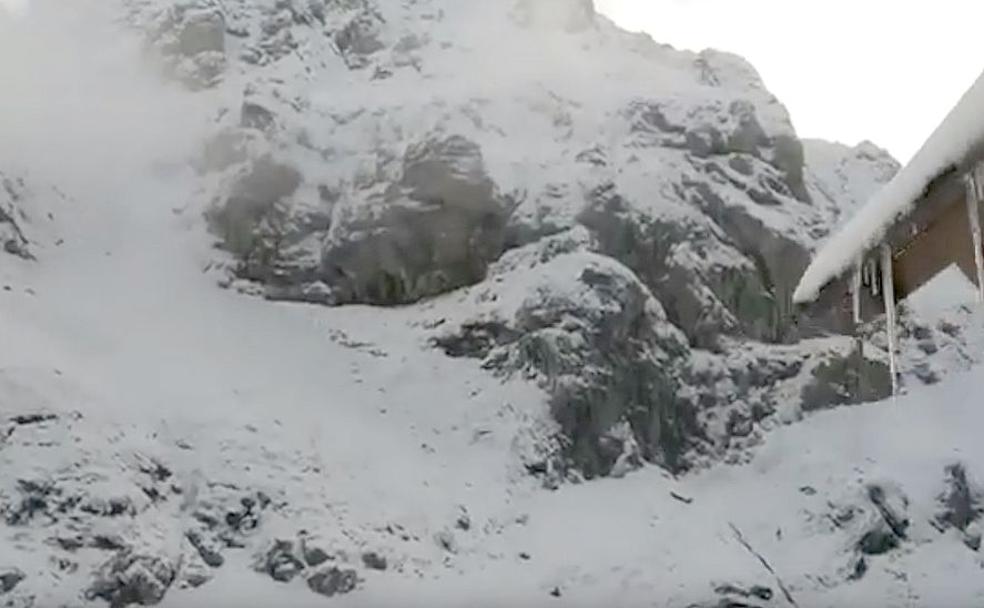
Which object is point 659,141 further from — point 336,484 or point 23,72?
point 23,72

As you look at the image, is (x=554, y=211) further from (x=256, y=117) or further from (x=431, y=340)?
(x=256, y=117)

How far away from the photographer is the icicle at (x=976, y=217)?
2.25 meters

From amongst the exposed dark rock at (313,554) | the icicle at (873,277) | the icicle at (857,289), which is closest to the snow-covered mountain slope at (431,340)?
the exposed dark rock at (313,554)

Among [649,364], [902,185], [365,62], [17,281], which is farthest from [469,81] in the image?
[902,185]

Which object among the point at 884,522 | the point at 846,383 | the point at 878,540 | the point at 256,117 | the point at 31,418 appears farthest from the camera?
the point at 256,117

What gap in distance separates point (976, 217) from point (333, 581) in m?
20.2

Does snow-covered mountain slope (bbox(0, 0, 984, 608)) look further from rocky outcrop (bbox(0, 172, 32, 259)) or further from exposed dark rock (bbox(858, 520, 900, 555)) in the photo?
rocky outcrop (bbox(0, 172, 32, 259))

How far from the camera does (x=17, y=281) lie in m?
28.4

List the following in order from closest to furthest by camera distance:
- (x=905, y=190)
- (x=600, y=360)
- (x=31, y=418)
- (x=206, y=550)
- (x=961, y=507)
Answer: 1. (x=905, y=190)
2. (x=206, y=550)
3. (x=31, y=418)
4. (x=961, y=507)
5. (x=600, y=360)

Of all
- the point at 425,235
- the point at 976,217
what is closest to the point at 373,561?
the point at 425,235

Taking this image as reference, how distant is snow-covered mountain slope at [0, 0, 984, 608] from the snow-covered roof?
56.5 feet

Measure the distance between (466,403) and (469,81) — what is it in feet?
40.2

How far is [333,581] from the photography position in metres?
21.8

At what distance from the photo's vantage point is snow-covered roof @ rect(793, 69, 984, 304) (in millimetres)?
2082
